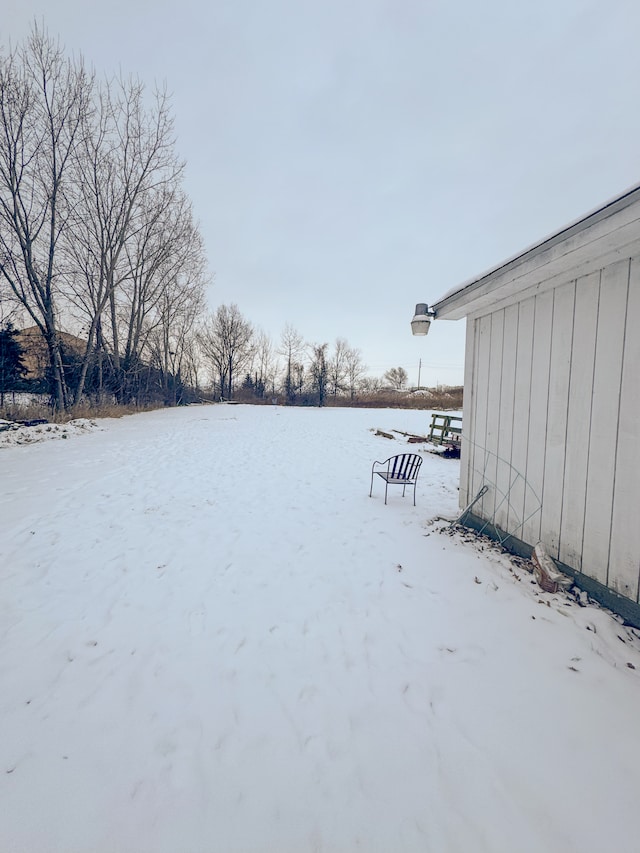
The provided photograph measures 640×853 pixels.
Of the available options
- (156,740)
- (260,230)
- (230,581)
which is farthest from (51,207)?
(156,740)

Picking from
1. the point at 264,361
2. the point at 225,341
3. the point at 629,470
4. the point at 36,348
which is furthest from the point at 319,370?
the point at 629,470

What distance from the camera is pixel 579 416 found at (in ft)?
8.70

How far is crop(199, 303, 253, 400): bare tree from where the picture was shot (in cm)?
3195

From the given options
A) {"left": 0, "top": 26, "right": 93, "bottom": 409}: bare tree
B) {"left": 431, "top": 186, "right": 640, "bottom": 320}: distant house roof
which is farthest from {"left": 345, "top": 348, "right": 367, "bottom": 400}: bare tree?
{"left": 431, "top": 186, "right": 640, "bottom": 320}: distant house roof

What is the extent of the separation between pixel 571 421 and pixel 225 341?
3283cm

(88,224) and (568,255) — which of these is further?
(88,224)

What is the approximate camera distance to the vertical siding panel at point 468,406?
4.06 m

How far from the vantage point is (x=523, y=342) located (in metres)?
3.25

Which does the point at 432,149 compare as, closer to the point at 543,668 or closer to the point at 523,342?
the point at 523,342

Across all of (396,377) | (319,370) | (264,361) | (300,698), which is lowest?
(300,698)

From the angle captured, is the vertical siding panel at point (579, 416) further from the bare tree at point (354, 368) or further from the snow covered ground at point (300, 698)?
the bare tree at point (354, 368)

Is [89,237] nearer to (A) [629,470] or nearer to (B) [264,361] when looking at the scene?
(A) [629,470]

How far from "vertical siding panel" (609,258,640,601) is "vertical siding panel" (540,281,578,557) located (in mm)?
419

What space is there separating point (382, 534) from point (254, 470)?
3465 mm
